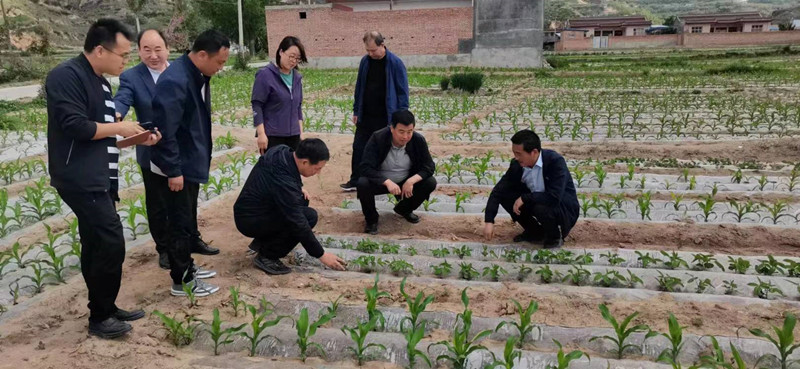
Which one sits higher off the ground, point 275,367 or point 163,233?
point 163,233

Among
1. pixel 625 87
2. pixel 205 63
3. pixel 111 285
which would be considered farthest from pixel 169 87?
pixel 625 87

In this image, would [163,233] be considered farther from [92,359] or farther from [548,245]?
[548,245]

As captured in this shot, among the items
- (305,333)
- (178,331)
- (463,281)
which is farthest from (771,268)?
(178,331)

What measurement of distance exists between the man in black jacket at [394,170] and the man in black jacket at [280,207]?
2.77 ft

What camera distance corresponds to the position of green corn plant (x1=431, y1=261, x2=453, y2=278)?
13.6ft

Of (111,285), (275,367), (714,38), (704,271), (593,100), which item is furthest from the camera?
(714,38)

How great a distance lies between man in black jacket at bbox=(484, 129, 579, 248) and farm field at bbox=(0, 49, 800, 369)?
0.59 feet

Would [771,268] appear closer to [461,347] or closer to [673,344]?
[673,344]

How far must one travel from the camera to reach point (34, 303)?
12.4 ft

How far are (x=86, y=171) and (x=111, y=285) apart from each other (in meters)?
0.68

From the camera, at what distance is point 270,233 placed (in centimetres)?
417

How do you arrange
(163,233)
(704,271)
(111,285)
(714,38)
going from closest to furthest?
(111,285)
(704,271)
(163,233)
(714,38)

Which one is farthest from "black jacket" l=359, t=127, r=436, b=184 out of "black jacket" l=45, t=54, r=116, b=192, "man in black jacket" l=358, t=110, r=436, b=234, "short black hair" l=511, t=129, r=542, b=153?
"black jacket" l=45, t=54, r=116, b=192

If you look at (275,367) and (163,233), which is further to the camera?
(163,233)
